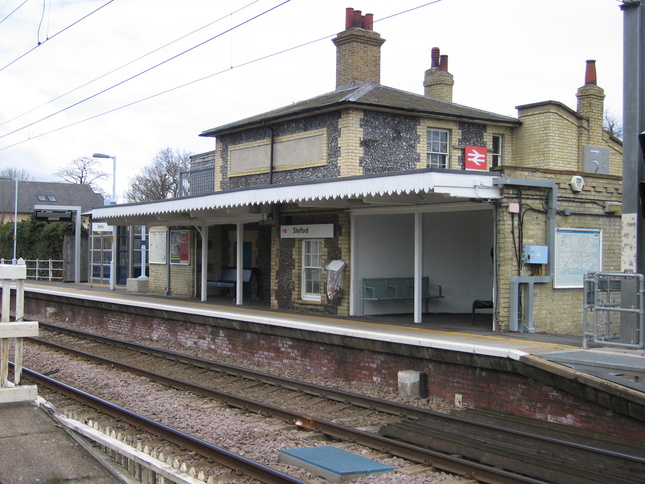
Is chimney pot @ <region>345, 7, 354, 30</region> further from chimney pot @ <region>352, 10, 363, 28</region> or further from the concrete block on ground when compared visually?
the concrete block on ground

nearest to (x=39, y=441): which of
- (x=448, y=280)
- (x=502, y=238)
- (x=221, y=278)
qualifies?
(x=502, y=238)

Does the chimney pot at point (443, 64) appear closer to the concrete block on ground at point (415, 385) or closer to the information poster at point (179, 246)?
the information poster at point (179, 246)

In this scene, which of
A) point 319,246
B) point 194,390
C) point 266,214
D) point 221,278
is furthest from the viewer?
point 221,278

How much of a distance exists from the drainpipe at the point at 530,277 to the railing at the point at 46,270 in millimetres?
23534

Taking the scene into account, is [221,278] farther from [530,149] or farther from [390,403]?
[390,403]

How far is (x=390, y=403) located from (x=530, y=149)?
1184 centimetres

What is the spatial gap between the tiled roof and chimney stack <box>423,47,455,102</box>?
3094mm

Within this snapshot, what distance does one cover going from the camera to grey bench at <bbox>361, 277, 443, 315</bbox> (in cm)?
1467

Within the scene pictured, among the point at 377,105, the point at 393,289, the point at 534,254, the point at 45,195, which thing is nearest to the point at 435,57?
the point at 377,105

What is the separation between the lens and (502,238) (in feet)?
38.7

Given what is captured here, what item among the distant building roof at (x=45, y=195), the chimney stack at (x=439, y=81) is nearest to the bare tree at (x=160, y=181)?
the distant building roof at (x=45, y=195)

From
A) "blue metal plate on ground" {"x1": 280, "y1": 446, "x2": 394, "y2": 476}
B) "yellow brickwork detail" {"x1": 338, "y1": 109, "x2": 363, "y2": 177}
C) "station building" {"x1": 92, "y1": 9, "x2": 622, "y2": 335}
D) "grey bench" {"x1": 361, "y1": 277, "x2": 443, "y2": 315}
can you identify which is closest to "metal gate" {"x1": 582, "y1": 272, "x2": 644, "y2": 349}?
"station building" {"x1": 92, "y1": 9, "x2": 622, "y2": 335}

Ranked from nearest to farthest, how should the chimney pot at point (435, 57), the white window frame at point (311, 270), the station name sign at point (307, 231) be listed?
the station name sign at point (307, 231) → the white window frame at point (311, 270) → the chimney pot at point (435, 57)

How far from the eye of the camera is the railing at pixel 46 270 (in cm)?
3083
